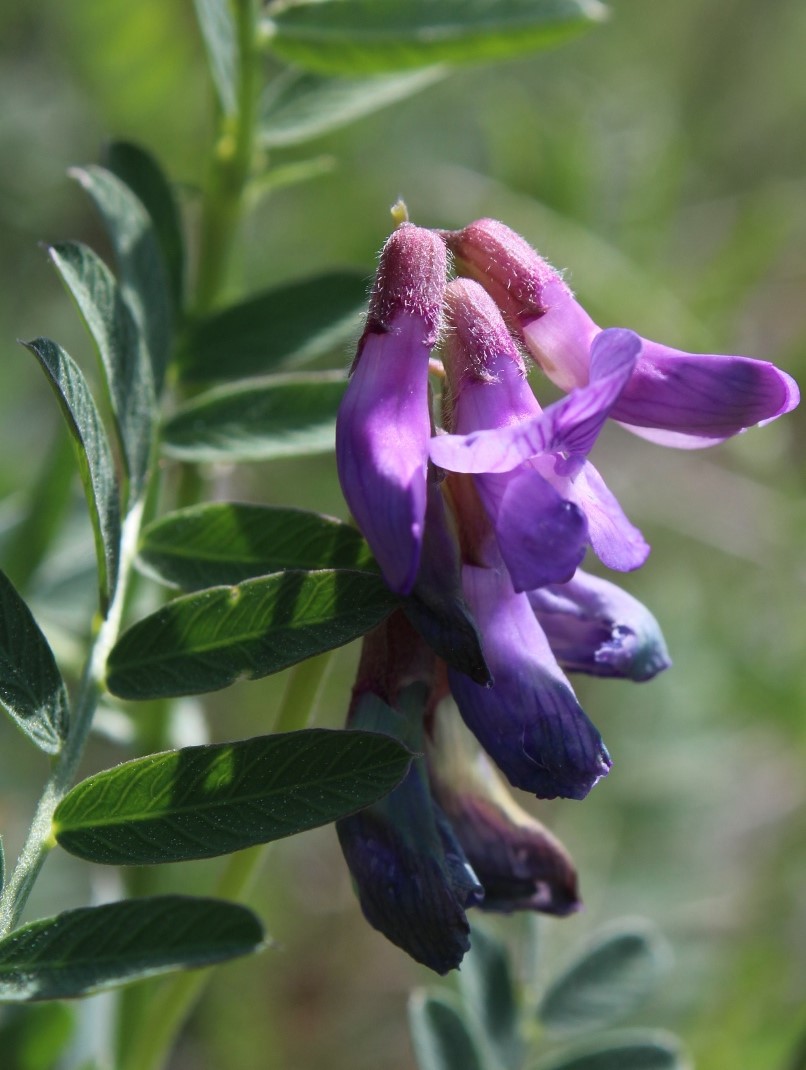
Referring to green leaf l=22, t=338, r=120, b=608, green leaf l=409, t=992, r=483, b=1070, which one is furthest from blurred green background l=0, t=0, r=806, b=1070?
green leaf l=22, t=338, r=120, b=608

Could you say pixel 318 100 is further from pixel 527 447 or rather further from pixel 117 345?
pixel 527 447

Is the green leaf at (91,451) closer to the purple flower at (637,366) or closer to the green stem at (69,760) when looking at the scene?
the green stem at (69,760)

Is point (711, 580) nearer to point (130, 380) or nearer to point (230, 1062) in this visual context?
point (230, 1062)

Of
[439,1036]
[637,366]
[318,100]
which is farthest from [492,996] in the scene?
[318,100]

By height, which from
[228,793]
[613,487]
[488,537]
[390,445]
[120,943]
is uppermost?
[390,445]

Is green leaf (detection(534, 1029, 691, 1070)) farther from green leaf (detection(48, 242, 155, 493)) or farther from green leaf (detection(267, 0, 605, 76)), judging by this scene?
green leaf (detection(267, 0, 605, 76))

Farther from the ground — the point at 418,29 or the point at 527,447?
the point at 418,29

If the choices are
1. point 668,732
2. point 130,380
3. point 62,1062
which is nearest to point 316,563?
point 130,380

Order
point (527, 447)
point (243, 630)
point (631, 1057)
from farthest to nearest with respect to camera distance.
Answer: point (631, 1057)
point (243, 630)
point (527, 447)
